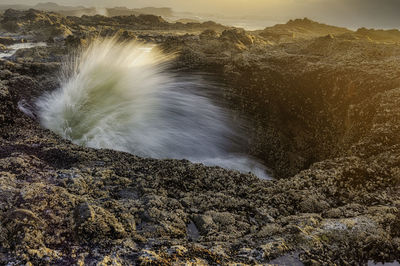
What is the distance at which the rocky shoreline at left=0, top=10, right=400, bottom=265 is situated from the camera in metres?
1.99

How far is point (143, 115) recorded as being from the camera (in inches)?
264

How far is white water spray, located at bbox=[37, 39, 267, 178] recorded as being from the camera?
19.0 feet

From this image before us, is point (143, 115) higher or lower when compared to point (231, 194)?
higher

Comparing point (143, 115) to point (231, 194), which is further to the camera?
point (143, 115)

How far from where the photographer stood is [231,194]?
3219 millimetres

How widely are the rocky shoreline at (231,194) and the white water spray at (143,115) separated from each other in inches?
27.3

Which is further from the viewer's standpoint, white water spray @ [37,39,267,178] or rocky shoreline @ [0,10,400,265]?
white water spray @ [37,39,267,178]

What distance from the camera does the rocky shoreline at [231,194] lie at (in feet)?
6.52

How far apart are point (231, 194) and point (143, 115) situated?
4161 millimetres

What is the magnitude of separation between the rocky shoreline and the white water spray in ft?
2.28

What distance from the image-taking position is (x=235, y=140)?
628cm

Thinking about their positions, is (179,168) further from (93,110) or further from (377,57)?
(377,57)

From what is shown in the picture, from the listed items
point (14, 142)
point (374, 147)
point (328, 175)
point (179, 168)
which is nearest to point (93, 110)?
point (14, 142)

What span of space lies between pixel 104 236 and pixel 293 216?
189 cm
